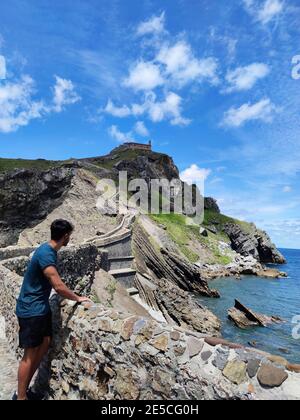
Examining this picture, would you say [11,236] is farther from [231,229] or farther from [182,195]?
[231,229]

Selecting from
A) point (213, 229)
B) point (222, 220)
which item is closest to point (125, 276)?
point (213, 229)

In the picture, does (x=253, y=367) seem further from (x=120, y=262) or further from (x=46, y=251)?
(x=120, y=262)

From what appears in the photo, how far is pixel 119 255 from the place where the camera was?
36438 mm

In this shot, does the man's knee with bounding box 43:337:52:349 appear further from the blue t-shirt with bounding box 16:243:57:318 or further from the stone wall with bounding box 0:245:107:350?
the stone wall with bounding box 0:245:107:350

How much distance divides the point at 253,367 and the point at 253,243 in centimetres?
10796

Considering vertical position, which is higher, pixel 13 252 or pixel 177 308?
pixel 13 252

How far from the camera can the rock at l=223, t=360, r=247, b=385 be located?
15.3ft

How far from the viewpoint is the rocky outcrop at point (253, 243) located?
105363 mm

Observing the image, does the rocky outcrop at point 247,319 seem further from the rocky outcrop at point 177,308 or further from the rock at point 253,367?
the rock at point 253,367

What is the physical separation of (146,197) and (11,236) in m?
47.1

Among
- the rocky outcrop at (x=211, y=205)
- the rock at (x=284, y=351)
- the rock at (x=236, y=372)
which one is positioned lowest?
the rock at (x=284, y=351)

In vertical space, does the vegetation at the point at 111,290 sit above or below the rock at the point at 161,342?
below

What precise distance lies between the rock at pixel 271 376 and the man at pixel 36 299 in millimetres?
3525

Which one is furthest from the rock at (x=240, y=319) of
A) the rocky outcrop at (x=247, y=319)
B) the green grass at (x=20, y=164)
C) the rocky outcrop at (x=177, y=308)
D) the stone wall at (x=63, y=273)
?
the green grass at (x=20, y=164)
